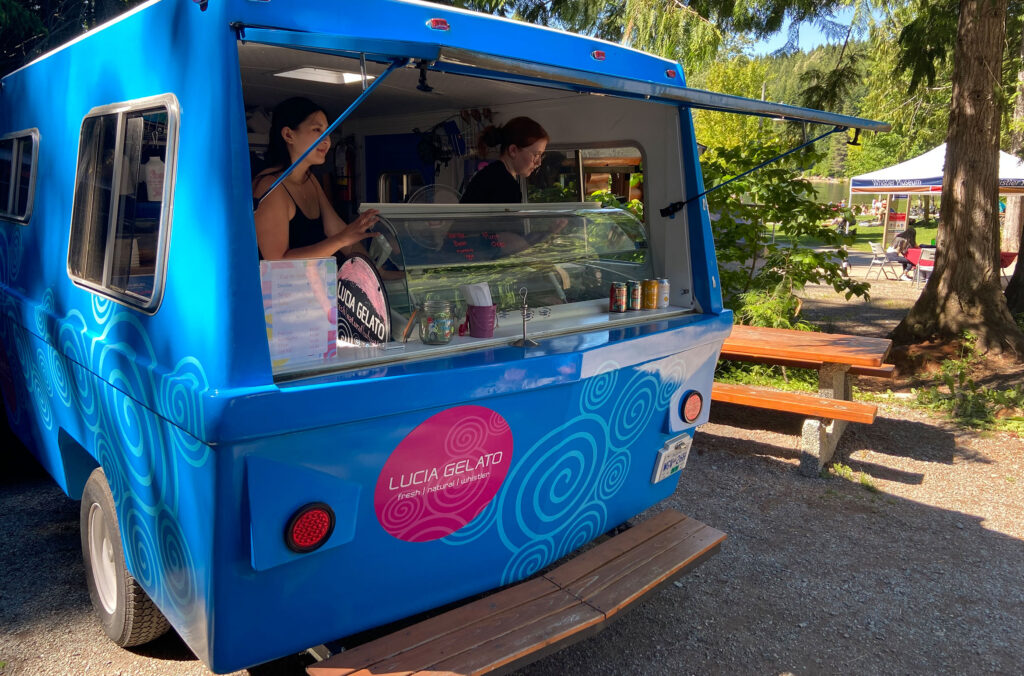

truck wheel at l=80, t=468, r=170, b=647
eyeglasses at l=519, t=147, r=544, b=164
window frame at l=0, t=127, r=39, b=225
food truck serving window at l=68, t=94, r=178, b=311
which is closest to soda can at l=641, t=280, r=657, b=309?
eyeglasses at l=519, t=147, r=544, b=164

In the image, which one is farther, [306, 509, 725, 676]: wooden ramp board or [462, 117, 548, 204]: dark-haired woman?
[462, 117, 548, 204]: dark-haired woman

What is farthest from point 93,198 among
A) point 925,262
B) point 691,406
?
point 925,262

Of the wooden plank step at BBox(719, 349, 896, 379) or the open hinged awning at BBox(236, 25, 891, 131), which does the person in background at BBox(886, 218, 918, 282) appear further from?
the open hinged awning at BBox(236, 25, 891, 131)

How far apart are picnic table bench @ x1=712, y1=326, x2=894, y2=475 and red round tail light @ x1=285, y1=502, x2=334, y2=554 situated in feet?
13.1

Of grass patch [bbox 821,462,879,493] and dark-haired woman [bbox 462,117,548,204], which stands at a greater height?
dark-haired woman [bbox 462,117,548,204]

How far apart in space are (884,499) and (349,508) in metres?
4.12

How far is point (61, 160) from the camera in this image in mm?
3350

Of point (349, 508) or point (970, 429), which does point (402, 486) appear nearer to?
point (349, 508)

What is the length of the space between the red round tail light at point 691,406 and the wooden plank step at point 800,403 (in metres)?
1.66

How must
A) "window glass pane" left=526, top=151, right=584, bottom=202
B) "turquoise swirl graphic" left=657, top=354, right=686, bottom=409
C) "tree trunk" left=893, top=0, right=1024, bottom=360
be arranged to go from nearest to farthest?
"turquoise swirl graphic" left=657, top=354, right=686, bottom=409 < "window glass pane" left=526, top=151, right=584, bottom=202 < "tree trunk" left=893, top=0, right=1024, bottom=360

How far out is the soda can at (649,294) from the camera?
12.1 ft

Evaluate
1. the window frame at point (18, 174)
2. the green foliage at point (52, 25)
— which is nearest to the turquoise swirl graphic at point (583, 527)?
the window frame at point (18, 174)

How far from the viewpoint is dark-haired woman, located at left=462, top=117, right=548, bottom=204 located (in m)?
4.31

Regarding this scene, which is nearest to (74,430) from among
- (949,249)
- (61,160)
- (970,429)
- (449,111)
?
(61,160)
